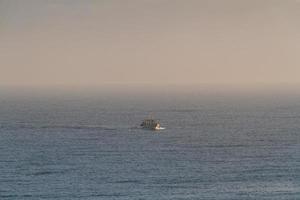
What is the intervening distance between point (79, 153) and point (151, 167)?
24542 mm

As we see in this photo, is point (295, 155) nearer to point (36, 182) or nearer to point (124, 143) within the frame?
point (124, 143)

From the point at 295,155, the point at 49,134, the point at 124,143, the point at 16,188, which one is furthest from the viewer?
the point at 49,134

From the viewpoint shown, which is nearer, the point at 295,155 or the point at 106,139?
the point at 295,155

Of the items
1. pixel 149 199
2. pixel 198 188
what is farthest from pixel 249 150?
pixel 149 199

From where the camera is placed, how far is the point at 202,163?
13838 centimetres

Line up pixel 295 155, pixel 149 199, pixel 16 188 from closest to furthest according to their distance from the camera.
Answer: pixel 149 199
pixel 16 188
pixel 295 155

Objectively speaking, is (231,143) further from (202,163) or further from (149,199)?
(149,199)

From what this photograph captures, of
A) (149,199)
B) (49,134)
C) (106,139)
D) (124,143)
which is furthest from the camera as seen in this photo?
(49,134)

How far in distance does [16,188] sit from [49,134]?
8272cm

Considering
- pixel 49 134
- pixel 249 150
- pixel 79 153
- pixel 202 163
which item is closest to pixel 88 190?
pixel 202 163

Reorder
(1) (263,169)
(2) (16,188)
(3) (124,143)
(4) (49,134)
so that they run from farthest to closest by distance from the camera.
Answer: (4) (49,134) < (3) (124,143) < (1) (263,169) < (2) (16,188)

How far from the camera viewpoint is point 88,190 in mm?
112125

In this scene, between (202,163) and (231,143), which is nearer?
(202,163)

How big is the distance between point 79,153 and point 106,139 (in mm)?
29116
